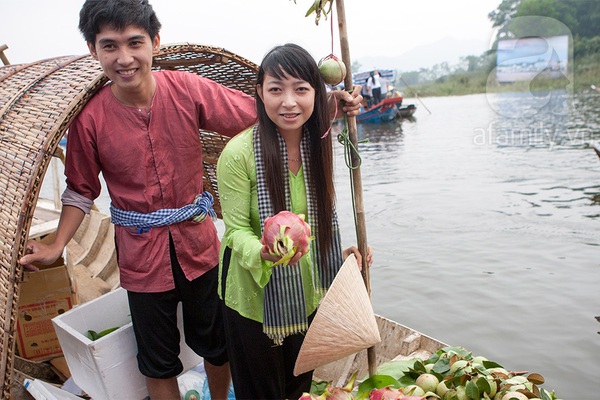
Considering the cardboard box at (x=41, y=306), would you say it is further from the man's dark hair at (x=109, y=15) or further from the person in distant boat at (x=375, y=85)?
the person in distant boat at (x=375, y=85)

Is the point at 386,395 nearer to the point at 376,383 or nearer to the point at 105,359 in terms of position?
the point at 376,383

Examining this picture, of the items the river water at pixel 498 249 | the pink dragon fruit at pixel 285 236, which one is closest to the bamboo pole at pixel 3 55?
the pink dragon fruit at pixel 285 236

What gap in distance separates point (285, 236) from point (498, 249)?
17.0ft

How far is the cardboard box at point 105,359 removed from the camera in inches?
78.8

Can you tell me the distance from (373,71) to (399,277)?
18.7 metres

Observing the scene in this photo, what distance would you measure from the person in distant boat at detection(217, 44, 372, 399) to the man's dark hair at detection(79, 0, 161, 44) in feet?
1.45

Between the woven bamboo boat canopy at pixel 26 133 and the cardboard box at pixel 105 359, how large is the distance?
1.16ft

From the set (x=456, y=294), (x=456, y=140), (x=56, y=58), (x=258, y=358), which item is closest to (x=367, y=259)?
(x=258, y=358)

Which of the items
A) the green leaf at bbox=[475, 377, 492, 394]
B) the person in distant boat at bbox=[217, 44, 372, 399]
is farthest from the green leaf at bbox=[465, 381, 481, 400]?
the person in distant boat at bbox=[217, 44, 372, 399]


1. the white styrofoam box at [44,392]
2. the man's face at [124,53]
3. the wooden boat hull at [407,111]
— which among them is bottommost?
the wooden boat hull at [407,111]

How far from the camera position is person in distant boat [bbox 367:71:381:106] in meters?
22.8

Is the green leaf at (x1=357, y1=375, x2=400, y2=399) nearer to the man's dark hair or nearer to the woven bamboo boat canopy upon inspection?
the woven bamboo boat canopy

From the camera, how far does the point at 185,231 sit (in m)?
1.94

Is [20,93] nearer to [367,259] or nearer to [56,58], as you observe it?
[56,58]
